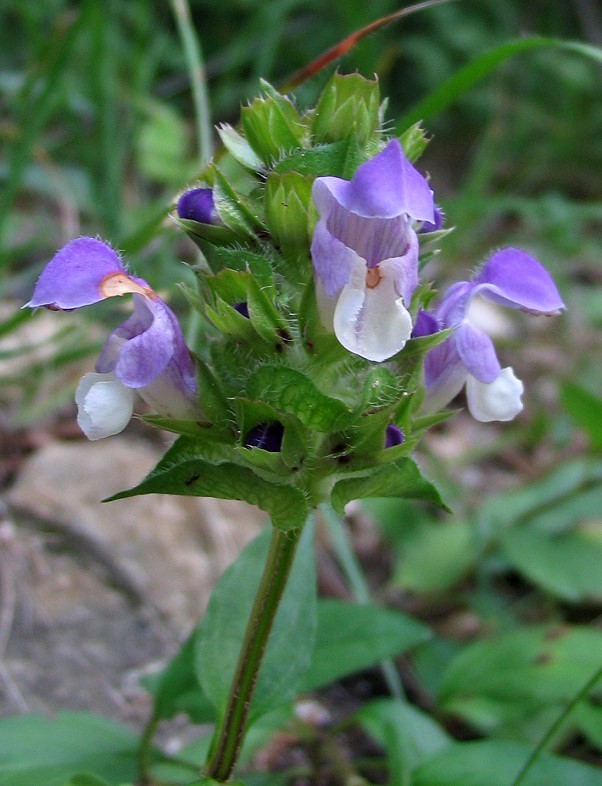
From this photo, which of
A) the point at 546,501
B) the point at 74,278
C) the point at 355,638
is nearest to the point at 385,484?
the point at 74,278

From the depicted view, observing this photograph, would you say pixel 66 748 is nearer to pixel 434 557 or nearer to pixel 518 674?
pixel 518 674

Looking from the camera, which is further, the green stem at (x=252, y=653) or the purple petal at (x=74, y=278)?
the green stem at (x=252, y=653)

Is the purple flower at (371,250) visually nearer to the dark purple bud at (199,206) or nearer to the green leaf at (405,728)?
the dark purple bud at (199,206)

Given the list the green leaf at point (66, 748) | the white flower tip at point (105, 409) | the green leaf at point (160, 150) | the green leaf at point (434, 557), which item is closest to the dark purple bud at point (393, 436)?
the white flower tip at point (105, 409)

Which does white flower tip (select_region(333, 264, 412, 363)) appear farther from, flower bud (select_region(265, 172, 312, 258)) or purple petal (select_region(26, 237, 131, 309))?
purple petal (select_region(26, 237, 131, 309))

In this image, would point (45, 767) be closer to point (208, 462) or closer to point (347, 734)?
point (208, 462)

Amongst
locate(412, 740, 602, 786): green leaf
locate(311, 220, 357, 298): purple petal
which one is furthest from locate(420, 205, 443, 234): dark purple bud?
locate(412, 740, 602, 786): green leaf
